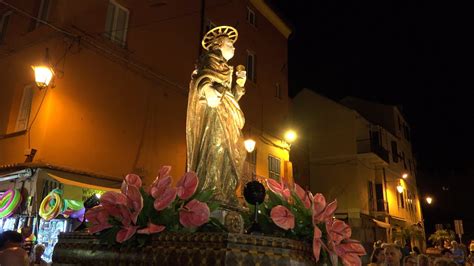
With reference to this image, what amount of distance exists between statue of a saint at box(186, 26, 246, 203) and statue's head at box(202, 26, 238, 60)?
0.12 meters

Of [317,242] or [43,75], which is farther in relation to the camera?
[43,75]

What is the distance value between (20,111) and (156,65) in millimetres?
4334

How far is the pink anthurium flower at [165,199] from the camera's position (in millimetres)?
1654

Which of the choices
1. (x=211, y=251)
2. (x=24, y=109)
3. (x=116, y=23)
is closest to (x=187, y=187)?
(x=211, y=251)

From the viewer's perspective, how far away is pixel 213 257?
1350 millimetres

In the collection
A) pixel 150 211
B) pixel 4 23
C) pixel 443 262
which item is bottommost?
pixel 443 262

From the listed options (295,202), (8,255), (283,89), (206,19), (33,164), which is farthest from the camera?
(283,89)

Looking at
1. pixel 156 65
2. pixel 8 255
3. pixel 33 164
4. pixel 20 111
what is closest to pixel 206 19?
pixel 156 65

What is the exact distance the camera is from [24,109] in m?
11.0

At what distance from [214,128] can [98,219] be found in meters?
2.73

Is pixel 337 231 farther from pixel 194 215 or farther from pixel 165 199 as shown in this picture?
pixel 165 199

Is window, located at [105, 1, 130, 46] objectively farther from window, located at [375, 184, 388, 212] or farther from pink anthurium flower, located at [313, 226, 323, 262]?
window, located at [375, 184, 388, 212]

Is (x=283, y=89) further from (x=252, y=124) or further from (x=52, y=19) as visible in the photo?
(x=52, y=19)

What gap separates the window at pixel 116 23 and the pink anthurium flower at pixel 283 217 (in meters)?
11.4
